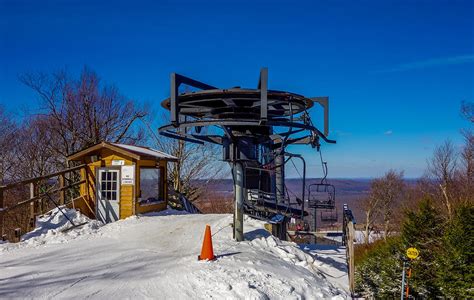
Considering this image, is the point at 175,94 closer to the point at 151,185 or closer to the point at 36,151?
the point at 151,185

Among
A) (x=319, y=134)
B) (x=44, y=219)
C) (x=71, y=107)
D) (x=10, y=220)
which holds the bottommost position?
(x=10, y=220)

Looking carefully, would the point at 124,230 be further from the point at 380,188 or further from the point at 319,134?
the point at 380,188

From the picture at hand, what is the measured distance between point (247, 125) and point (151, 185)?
330 inches

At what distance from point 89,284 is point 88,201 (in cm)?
848

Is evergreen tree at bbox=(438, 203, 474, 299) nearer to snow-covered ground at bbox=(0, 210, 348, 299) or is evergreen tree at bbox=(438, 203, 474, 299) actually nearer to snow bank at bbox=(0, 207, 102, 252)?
snow-covered ground at bbox=(0, 210, 348, 299)

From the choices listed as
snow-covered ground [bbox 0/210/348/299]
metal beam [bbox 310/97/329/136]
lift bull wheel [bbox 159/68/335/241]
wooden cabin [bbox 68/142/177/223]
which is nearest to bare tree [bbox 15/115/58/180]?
wooden cabin [bbox 68/142/177/223]

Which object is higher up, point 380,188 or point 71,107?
point 71,107

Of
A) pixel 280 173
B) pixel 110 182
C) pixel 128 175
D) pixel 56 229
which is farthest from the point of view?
pixel 110 182

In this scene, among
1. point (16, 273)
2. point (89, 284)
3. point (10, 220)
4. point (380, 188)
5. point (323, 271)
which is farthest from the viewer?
point (380, 188)

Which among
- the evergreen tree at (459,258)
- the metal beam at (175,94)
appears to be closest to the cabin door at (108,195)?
the metal beam at (175,94)

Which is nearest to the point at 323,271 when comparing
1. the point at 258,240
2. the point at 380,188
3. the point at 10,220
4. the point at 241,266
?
the point at 258,240

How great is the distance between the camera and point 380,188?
128ft

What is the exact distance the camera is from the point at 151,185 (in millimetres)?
16062

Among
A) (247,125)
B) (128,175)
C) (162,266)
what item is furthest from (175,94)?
(128,175)
